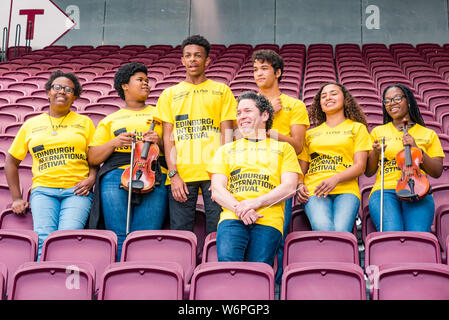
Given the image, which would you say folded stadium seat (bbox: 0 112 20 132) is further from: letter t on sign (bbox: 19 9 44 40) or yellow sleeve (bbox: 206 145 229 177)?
letter t on sign (bbox: 19 9 44 40)

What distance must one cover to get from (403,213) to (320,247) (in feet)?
2.22

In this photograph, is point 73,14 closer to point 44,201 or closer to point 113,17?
point 113,17

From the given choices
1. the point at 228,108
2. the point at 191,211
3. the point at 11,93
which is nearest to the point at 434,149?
the point at 228,108

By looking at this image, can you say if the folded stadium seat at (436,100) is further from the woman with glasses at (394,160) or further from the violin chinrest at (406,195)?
the violin chinrest at (406,195)

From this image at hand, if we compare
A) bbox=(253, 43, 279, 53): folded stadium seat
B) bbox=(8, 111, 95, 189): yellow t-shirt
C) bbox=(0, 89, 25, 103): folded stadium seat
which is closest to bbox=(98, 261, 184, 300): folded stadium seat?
bbox=(8, 111, 95, 189): yellow t-shirt

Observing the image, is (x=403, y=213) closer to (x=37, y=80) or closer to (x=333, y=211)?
(x=333, y=211)

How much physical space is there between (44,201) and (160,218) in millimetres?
685

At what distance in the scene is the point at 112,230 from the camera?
304 centimetres

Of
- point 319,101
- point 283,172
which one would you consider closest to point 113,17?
point 319,101

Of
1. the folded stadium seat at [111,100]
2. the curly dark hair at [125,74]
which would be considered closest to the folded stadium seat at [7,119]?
the folded stadium seat at [111,100]

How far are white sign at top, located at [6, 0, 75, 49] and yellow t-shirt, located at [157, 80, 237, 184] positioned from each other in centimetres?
821

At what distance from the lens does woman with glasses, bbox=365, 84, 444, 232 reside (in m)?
2.98

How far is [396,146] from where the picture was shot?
3.34 m

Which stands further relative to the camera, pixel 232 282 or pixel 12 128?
pixel 12 128
